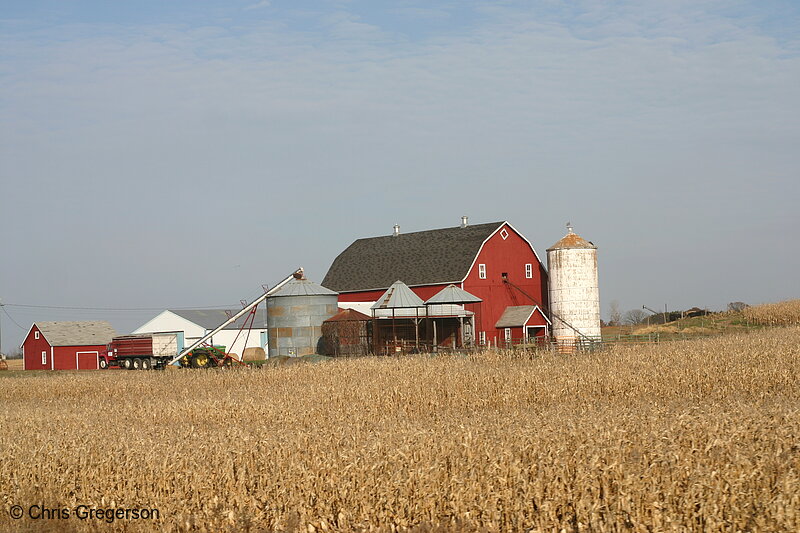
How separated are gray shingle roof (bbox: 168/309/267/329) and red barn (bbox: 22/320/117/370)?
6906 millimetres

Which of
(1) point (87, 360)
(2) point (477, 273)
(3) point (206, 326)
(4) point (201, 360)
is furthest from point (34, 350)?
(2) point (477, 273)

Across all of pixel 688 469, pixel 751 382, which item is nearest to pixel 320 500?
pixel 688 469

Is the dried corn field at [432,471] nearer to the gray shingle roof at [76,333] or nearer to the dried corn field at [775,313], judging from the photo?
the dried corn field at [775,313]

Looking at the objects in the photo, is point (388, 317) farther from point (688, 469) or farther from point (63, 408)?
point (688, 469)

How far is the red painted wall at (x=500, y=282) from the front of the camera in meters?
52.3

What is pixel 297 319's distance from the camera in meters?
47.5

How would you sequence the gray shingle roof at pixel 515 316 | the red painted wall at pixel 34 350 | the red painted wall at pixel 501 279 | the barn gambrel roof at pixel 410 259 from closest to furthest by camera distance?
the gray shingle roof at pixel 515 316
the red painted wall at pixel 501 279
the barn gambrel roof at pixel 410 259
the red painted wall at pixel 34 350

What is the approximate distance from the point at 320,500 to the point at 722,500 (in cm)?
400

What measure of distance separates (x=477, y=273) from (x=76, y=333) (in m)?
34.8

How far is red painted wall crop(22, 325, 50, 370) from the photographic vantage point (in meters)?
66.9

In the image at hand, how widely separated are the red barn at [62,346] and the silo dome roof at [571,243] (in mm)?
36347

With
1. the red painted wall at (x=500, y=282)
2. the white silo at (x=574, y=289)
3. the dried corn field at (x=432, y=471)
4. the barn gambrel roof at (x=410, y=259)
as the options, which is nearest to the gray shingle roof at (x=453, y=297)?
the red painted wall at (x=500, y=282)

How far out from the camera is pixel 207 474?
10.4 meters

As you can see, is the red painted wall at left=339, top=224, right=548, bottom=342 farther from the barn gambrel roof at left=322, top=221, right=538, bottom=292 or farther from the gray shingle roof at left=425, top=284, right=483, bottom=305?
the gray shingle roof at left=425, top=284, right=483, bottom=305
